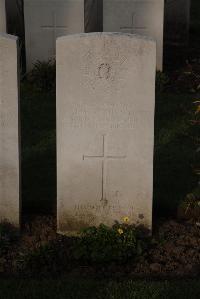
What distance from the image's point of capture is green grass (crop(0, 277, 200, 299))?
4.91m

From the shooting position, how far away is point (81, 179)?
585cm

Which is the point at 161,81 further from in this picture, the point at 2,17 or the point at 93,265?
the point at 93,265

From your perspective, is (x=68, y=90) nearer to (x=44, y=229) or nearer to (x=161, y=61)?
(x=44, y=229)

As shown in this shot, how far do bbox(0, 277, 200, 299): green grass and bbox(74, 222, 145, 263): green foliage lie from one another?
34 cm

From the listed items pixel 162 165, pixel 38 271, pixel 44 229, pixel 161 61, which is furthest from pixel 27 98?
pixel 38 271

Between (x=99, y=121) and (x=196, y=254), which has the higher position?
(x=99, y=121)

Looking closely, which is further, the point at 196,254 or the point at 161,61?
the point at 161,61

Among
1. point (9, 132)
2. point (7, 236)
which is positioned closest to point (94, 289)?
point (7, 236)

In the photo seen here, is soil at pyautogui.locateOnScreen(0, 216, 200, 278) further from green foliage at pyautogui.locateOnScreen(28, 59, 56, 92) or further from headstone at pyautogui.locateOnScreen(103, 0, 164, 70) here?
headstone at pyautogui.locateOnScreen(103, 0, 164, 70)

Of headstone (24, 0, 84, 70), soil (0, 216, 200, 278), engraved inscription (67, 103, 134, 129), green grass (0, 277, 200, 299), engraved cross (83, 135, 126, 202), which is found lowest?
green grass (0, 277, 200, 299)

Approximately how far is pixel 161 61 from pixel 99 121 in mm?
5384

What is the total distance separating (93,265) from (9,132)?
4.11ft

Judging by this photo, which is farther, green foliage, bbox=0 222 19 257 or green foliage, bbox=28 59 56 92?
green foliage, bbox=28 59 56 92

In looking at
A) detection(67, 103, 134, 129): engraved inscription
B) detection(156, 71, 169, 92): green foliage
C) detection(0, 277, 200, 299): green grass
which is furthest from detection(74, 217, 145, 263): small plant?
detection(156, 71, 169, 92): green foliage
